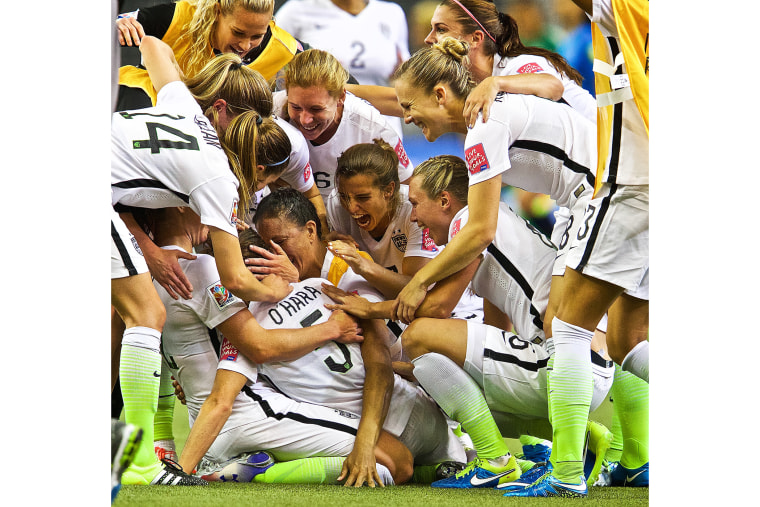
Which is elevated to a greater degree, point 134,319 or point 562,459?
point 134,319

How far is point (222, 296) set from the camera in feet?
10.4

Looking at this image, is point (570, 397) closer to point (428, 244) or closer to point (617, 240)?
point (617, 240)

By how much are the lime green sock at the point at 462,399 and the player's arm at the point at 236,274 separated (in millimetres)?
700

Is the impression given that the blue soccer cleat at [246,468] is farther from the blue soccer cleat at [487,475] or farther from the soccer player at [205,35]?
the soccer player at [205,35]

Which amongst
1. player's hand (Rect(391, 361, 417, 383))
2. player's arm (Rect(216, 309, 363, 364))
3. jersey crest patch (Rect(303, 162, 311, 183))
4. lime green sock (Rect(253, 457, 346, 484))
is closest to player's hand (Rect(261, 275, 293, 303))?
player's arm (Rect(216, 309, 363, 364))

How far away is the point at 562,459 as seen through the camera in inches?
112

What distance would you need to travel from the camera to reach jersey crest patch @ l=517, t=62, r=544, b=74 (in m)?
3.22

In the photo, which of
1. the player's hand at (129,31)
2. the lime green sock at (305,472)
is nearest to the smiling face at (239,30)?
the player's hand at (129,31)

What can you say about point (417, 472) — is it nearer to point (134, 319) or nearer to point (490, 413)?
point (490, 413)

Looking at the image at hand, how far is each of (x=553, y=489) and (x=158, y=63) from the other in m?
2.34

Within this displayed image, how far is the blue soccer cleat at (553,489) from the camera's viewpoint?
281cm

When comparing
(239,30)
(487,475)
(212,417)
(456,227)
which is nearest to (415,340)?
(456,227)

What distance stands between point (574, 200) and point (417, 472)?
1.32 m

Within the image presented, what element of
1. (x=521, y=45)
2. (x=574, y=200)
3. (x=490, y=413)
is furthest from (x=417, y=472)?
(x=521, y=45)
